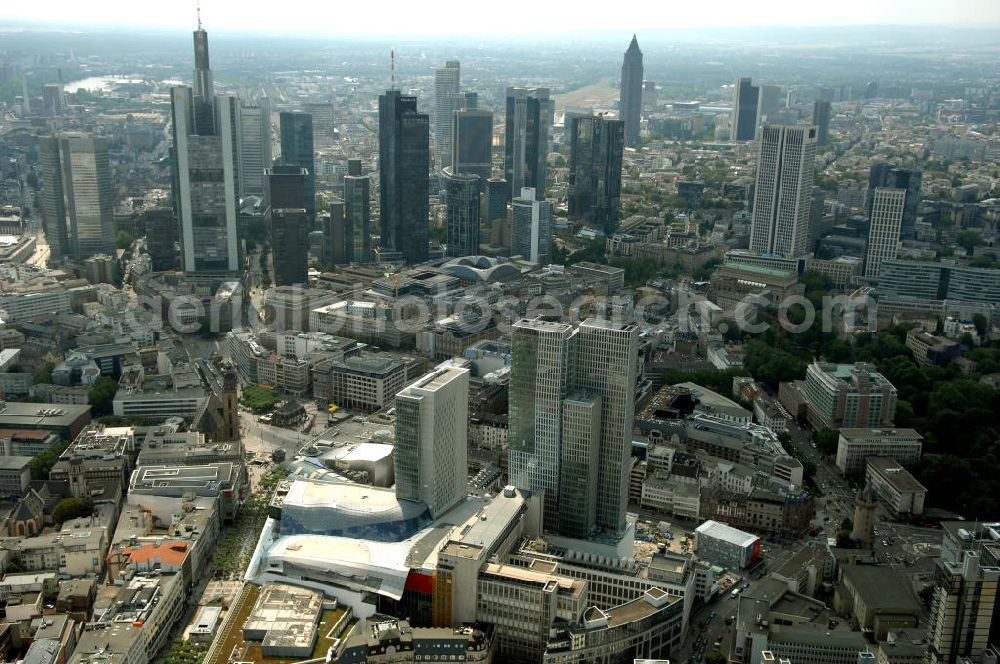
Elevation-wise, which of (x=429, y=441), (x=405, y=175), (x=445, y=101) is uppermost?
(x=445, y=101)

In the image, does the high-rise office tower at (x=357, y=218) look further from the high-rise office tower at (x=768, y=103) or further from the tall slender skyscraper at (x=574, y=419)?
the high-rise office tower at (x=768, y=103)

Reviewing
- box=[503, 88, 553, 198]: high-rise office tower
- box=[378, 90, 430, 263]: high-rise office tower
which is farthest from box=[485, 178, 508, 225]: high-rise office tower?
box=[503, 88, 553, 198]: high-rise office tower

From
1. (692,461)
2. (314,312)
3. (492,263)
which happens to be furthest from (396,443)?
(492,263)

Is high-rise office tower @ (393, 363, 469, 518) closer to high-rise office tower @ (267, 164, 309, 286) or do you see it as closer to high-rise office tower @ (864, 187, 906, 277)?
high-rise office tower @ (267, 164, 309, 286)

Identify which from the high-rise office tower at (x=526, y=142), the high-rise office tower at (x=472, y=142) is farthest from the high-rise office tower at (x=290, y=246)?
the high-rise office tower at (x=526, y=142)

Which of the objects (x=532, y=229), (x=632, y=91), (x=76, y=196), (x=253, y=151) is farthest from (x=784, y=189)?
(x=632, y=91)

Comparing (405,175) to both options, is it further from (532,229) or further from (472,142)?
(472,142)
